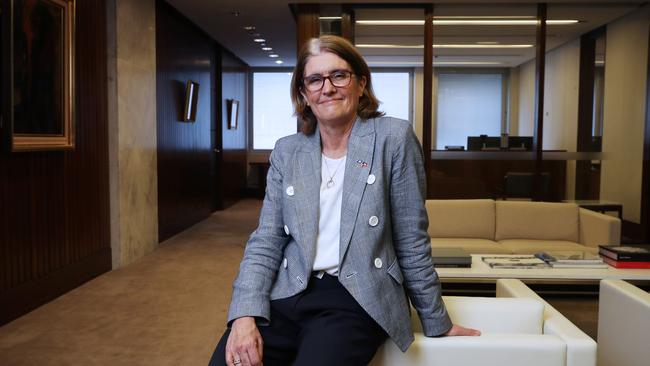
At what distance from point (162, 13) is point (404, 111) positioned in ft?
10.4

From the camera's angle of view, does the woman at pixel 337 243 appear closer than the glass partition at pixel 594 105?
Yes

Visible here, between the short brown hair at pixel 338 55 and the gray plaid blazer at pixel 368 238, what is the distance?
75 mm

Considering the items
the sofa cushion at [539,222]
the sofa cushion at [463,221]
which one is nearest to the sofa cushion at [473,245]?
the sofa cushion at [463,221]

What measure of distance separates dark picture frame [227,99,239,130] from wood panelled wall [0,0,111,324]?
5530 mm

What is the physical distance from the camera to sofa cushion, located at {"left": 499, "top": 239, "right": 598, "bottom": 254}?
4863 millimetres

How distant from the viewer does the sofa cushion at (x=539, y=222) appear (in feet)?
17.3

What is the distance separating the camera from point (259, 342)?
5.36 ft

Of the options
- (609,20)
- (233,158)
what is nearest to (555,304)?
(609,20)

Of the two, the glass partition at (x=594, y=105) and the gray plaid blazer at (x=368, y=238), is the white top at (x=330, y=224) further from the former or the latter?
the glass partition at (x=594, y=105)

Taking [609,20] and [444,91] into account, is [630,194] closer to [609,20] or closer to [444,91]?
[609,20]

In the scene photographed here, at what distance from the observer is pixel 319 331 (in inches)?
63.2

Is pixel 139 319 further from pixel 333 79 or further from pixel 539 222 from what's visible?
pixel 539 222

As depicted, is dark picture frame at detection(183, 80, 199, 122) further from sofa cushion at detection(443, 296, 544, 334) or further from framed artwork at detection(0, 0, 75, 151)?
sofa cushion at detection(443, 296, 544, 334)

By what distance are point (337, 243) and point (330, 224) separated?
6 centimetres
